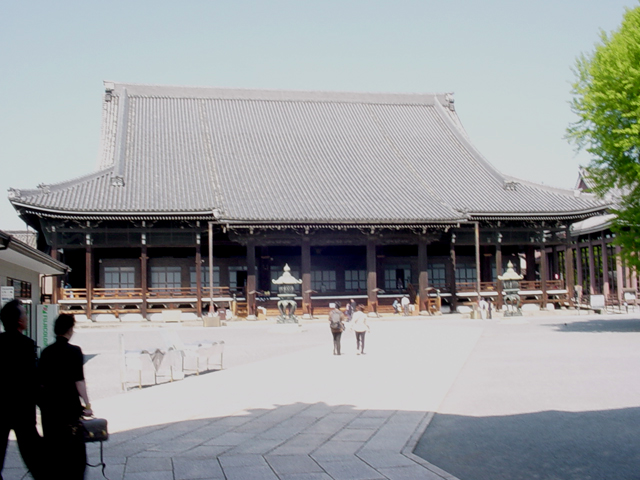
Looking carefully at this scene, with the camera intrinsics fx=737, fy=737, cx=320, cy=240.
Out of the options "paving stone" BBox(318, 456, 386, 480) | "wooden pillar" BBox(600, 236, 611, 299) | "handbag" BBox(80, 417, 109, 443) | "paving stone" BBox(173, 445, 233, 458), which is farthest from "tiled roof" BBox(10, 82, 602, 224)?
"handbag" BBox(80, 417, 109, 443)

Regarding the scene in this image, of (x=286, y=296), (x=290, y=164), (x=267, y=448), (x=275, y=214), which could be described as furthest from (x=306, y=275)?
(x=267, y=448)

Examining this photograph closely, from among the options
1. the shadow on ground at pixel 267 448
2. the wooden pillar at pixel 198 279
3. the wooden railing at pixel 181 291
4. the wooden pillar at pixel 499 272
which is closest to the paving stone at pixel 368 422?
the shadow on ground at pixel 267 448

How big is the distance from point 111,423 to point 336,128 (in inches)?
1530

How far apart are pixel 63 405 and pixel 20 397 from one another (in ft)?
1.22

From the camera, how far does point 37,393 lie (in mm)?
6062

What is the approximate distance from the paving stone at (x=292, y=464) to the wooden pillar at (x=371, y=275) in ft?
101

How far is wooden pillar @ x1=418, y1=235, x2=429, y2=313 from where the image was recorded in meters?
38.8

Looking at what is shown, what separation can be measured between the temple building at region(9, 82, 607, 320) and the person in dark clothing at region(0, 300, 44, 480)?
28.2 m

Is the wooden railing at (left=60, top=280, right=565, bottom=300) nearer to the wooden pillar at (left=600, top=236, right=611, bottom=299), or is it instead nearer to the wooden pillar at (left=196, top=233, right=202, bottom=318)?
the wooden pillar at (left=196, top=233, right=202, bottom=318)

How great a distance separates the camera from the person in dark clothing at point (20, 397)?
5918 millimetres

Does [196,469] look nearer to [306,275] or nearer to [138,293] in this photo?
[306,275]

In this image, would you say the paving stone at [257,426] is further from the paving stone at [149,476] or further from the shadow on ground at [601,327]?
the shadow on ground at [601,327]

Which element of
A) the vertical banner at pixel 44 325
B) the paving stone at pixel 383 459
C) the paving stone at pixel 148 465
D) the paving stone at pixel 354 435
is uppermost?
the vertical banner at pixel 44 325

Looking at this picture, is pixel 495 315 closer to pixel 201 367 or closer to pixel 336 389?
pixel 201 367
